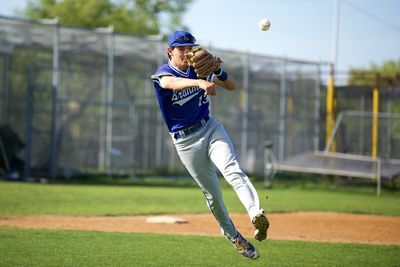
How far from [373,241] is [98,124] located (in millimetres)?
12165

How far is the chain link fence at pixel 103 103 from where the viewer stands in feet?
62.7

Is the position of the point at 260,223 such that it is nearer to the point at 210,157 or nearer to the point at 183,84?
the point at 210,157

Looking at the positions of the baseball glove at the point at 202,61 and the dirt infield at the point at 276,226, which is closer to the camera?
the baseball glove at the point at 202,61

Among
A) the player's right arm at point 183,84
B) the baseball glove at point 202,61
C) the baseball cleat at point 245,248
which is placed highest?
the baseball glove at point 202,61

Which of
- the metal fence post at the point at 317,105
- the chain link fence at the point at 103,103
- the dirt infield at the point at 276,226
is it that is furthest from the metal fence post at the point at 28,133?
the metal fence post at the point at 317,105

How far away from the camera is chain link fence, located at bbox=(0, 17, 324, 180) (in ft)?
62.7

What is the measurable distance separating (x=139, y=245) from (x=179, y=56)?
248 centimetres

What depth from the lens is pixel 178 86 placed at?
21.7ft

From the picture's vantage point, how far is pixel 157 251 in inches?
308

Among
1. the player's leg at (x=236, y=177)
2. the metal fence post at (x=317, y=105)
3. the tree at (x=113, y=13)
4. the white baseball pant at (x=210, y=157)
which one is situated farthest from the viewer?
the tree at (x=113, y=13)

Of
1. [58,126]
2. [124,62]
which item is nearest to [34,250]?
[58,126]

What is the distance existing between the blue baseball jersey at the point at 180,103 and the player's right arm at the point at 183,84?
219mm

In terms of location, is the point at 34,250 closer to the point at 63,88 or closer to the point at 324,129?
the point at 63,88

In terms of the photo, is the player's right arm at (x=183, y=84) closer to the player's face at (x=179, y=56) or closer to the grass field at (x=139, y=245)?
the player's face at (x=179, y=56)
